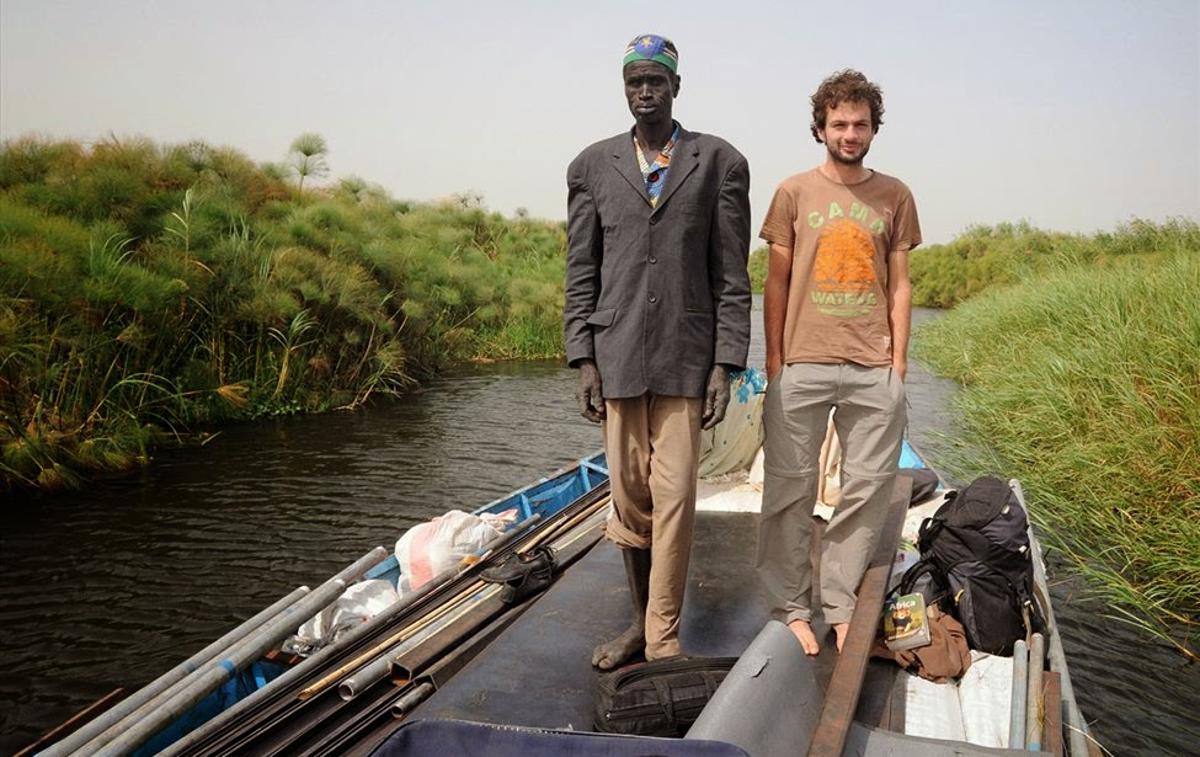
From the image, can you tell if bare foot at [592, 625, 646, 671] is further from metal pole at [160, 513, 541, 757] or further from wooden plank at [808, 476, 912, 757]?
metal pole at [160, 513, 541, 757]

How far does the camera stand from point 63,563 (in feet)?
24.1

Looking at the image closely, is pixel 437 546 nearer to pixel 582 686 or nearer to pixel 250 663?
pixel 250 663

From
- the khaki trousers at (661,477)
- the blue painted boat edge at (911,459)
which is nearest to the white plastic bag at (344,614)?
the khaki trousers at (661,477)

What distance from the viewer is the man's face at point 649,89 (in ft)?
8.55

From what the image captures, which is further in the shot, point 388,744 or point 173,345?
point 173,345

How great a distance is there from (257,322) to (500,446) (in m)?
4.50

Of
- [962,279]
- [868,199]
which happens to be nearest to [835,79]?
[868,199]

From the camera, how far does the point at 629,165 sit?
105 inches

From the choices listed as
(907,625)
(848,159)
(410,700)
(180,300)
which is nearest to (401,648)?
(410,700)

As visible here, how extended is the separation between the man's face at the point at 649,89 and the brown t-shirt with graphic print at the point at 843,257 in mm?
632

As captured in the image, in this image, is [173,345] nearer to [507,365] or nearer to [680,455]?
[507,365]

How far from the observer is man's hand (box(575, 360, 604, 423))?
9.03 ft

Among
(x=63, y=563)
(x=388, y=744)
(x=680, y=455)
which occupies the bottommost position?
(x=63, y=563)

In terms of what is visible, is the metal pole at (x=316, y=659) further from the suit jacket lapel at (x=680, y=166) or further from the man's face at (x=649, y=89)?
the man's face at (x=649, y=89)
